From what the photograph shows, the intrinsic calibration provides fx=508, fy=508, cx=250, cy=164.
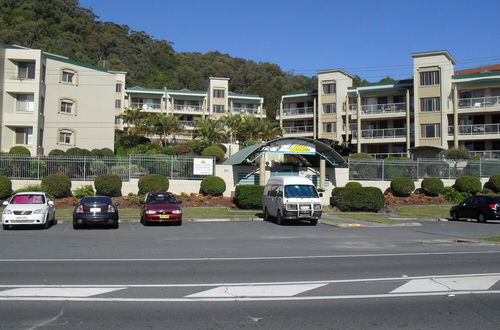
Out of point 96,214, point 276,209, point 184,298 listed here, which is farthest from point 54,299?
point 276,209

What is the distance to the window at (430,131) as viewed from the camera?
5578 centimetres

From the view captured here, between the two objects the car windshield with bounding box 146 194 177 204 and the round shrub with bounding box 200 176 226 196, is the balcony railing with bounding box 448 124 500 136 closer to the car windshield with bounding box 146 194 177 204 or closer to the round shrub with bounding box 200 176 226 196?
the round shrub with bounding box 200 176 226 196

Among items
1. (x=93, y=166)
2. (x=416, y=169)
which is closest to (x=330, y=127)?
(x=416, y=169)

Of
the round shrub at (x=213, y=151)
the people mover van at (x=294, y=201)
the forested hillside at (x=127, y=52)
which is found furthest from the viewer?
the forested hillside at (x=127, y=52)

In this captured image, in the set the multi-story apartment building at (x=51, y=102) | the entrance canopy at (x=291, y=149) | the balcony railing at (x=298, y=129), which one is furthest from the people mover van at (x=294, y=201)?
the balcony railing at (x=298, y=129)

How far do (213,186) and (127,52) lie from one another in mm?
82071

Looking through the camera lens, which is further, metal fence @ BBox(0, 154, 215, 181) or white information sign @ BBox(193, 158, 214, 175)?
white information sign @ BBox(193, 158, 214, 175)

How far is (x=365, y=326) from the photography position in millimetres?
6398

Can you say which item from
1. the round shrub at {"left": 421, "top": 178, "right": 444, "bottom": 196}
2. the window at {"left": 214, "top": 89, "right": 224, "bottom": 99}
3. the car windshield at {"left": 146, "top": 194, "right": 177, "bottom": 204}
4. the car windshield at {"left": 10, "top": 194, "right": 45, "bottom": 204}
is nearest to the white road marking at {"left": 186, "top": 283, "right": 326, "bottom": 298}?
the car windshield at {"left": 146, "top": 194, "right": 177, "bottom": 204}

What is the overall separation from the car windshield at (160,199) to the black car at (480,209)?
15.5 m

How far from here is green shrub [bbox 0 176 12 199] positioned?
29.2 metres

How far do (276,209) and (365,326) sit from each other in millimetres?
17853

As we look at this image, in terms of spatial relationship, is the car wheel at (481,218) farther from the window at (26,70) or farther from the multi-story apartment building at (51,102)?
the window at (26,70)

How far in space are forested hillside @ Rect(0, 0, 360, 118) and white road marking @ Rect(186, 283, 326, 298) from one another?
73.4 m
